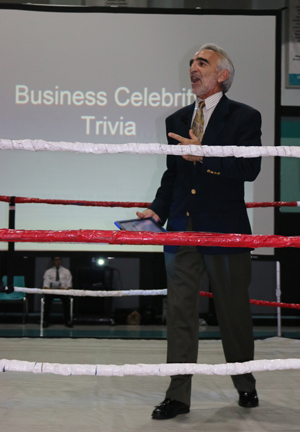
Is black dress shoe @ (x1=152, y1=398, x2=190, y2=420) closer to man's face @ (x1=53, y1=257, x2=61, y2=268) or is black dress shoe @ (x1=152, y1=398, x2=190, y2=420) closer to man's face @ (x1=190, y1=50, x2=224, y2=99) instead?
man's face @ (x1=190, y1=50, x2=224, y2=99)

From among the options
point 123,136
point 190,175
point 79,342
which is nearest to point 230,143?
point 190,175

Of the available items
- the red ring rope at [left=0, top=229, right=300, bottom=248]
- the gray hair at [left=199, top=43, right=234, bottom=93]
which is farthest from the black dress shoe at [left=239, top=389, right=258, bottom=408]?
the gray hair at [left=199, top=43, right=234, bottom=93]

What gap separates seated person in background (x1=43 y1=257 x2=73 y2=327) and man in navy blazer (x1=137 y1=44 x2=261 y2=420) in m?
3.42

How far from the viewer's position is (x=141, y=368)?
115 cm

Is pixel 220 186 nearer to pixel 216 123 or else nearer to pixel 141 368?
pixel 216 123

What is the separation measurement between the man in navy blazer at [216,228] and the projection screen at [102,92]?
9.27 ft

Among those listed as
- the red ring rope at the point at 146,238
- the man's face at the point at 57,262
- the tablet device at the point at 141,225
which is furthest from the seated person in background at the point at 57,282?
the red ring rope at the point at 146,238

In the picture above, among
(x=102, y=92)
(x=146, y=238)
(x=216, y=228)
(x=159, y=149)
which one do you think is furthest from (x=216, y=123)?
(x=102, y=92)

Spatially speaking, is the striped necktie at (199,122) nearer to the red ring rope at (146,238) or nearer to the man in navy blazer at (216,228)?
the man in navy blazer at (216,228)

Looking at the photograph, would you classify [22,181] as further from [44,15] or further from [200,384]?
[200,384]

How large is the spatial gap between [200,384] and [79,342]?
0.96m

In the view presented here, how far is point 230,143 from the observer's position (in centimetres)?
163

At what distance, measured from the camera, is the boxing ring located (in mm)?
1167

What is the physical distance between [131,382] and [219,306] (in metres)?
0.51
